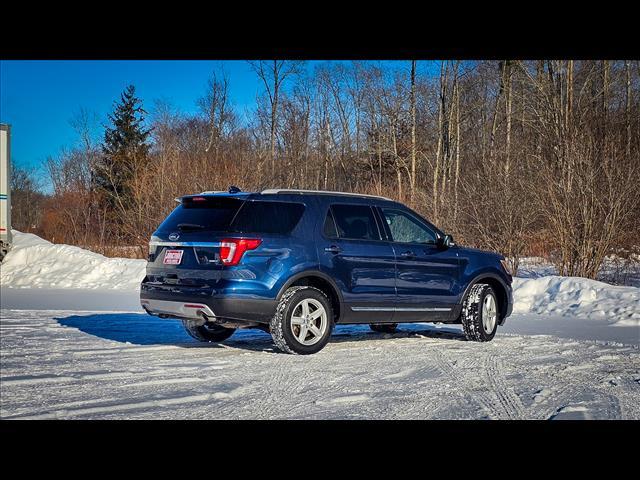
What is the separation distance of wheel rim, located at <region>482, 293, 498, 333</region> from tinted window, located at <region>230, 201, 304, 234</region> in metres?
3.15

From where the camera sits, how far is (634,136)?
68.8 feet

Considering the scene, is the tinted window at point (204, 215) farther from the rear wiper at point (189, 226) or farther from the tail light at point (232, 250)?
the tail light at point (232, 250)

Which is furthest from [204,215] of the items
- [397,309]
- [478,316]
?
[478,316]

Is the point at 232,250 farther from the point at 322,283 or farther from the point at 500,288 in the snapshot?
the point at 500,288

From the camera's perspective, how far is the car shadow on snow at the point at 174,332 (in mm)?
9336

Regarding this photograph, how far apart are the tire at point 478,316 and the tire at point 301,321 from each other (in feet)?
7.52

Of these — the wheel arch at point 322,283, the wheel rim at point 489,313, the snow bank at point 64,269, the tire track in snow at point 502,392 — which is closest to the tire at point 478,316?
the wheel rim at point 489,313

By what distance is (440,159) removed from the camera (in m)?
36.5

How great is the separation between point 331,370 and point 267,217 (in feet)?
6.44

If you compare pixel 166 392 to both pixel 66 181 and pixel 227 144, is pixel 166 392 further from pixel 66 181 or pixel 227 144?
pixel 66 181

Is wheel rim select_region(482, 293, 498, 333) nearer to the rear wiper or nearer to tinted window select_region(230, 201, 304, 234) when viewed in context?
tinted window select_region(230, 201, 304, 234)

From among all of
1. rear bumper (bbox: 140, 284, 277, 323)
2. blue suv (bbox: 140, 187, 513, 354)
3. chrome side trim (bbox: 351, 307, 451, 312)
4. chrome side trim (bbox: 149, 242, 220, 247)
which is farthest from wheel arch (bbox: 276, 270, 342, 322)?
chrome side trim (bbox: 149, 242, 220, 247)
